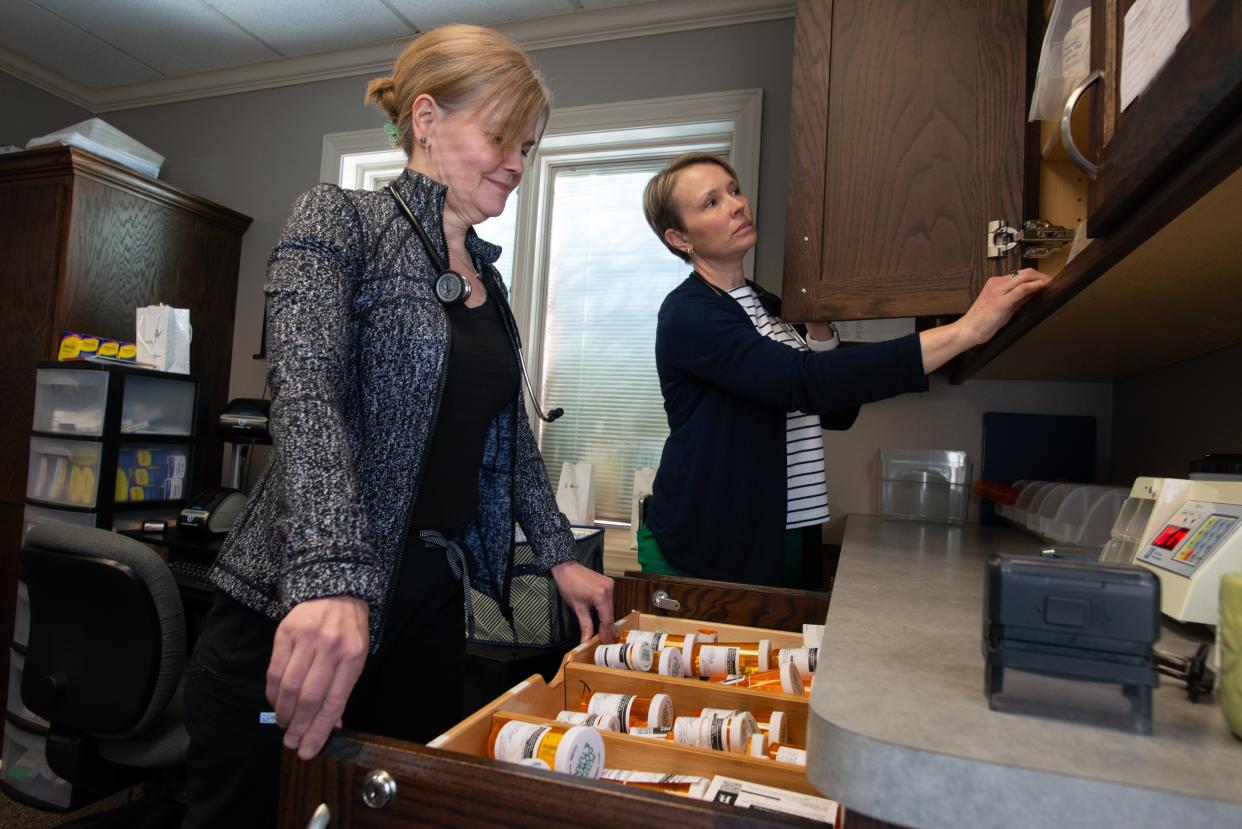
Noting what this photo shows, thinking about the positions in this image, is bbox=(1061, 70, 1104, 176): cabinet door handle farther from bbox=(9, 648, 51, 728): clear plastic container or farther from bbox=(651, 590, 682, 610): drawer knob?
bbox=(9, 648, 51, 728): clear plastic container

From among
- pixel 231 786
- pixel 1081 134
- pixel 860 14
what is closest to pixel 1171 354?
pixel 1081 134

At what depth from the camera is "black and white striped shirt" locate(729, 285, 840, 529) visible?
162 cm

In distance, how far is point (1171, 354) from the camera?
5.13 feet

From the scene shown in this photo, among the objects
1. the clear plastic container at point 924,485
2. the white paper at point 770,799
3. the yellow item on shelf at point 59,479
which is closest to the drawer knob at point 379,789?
the white paper at point 770,799

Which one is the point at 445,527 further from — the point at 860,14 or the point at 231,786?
the point at 860,14

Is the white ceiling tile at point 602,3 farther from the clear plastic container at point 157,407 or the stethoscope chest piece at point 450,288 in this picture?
the stethoscope chest piece at point 450,288

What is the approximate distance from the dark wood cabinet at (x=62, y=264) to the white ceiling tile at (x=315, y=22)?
750 mm

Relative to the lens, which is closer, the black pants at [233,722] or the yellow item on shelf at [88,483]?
the black pants at [233,722]

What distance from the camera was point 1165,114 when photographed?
0.66 meters

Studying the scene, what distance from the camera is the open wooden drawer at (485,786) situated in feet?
1.66

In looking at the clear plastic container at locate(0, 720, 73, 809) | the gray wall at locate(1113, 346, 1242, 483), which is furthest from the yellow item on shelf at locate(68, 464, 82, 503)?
the gray wall at locate(1113, 346, 1242, 483)

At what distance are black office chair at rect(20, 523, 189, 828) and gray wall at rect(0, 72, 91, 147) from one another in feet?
8.76

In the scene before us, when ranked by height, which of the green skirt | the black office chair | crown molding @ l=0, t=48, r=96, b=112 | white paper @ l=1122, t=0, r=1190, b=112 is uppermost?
crown molding @ l=0, t=48, r=96, b=112

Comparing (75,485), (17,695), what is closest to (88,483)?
(75,485)
